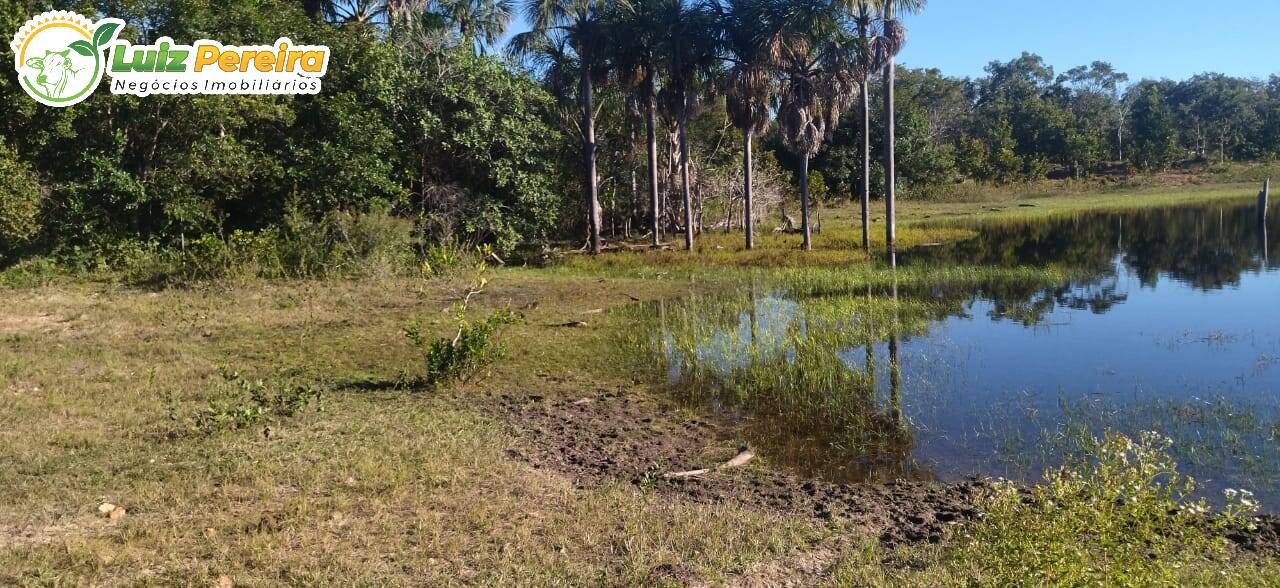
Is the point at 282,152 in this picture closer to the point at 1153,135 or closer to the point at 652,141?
the point at 652,141

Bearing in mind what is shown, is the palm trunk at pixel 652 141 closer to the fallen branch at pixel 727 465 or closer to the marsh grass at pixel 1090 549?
the fallen branch at pixel 727 465

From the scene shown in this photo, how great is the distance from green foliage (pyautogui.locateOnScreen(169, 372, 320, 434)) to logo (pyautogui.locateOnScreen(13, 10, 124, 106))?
1099 cm

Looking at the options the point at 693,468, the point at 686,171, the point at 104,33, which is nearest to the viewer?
the point at 693,468

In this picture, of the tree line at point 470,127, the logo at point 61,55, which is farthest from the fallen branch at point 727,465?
the logo at point 61,55

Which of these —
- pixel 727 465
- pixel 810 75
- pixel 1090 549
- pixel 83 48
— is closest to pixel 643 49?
pixel 810 75

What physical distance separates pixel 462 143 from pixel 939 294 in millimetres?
11758

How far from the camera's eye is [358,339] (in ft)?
38.4

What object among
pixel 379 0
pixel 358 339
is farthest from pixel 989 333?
pixel 379 0

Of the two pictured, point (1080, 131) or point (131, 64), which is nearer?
point (131, 64)

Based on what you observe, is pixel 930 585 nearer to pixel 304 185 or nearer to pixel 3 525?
pixel 3 525

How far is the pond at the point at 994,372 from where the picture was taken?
7426mm

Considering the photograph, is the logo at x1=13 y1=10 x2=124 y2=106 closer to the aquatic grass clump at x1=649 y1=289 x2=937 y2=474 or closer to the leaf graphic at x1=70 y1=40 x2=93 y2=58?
the leaf graphic at x1=70 y1=40 x2=93 y2=58

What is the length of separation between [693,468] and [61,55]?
1573cm

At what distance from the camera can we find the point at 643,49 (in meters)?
25.5
